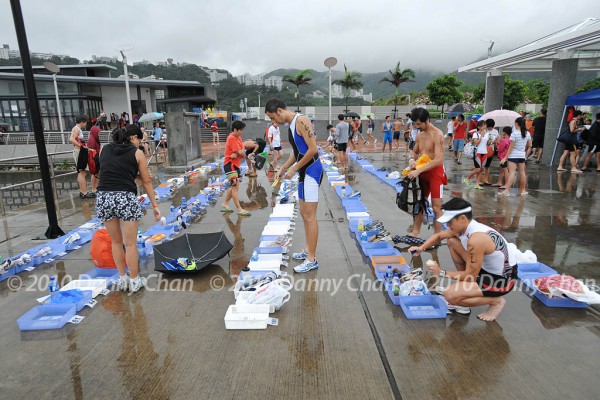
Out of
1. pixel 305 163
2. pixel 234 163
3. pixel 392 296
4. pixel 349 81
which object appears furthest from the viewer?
pixel 349 81

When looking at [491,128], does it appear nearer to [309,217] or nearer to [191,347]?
[309,217]

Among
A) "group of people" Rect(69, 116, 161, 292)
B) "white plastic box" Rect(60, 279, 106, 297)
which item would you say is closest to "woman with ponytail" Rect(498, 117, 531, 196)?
"group of people" Rect(69, 116, 161, 292)

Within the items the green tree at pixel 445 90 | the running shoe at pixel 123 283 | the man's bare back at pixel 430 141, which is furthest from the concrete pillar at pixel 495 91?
the green tree at pixel 445 90

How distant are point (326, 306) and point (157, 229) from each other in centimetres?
346

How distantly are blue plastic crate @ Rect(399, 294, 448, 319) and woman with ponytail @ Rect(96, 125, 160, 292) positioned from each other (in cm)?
278

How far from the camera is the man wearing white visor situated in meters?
3.16

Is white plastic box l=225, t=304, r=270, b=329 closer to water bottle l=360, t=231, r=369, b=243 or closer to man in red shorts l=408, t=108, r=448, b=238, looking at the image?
water bottle l=360, t=231, r=369, b=243

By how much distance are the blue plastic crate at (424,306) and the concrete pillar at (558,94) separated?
12330mm

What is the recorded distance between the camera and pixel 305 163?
168 inches

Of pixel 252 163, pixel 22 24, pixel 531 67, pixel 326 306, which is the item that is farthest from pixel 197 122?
pixel 531 67

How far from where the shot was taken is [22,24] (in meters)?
5.36

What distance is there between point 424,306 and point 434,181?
2213mm

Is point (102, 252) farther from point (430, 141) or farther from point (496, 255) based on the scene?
point (430, 141)

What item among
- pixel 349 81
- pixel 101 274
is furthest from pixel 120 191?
pixel 349 81
